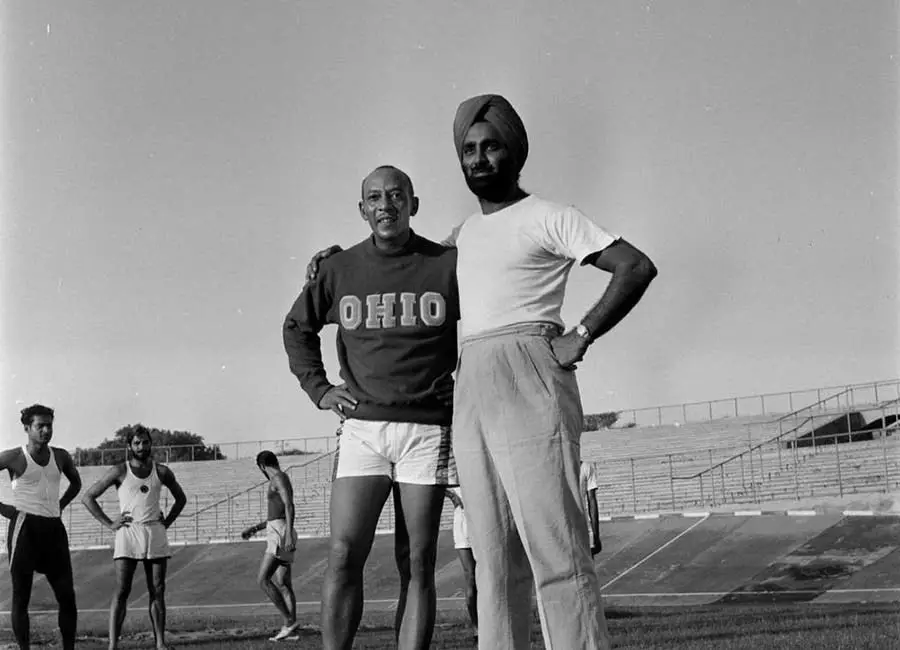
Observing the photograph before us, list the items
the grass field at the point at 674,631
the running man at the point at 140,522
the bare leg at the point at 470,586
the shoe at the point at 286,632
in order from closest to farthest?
the grass field at the point at 674,631
the bare leg at the point at 470,586
the running man at the point at 140,522
the shoe at the point at 286,632

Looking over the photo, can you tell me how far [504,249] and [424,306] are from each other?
1166 mm

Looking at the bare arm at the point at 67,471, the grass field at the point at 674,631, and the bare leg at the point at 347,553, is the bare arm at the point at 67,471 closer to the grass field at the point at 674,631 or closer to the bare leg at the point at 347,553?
the grass field at the point at 674,631

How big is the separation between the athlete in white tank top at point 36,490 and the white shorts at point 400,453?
5.92m

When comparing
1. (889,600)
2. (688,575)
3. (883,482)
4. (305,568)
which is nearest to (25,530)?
(889,600)

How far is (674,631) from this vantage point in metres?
11.1

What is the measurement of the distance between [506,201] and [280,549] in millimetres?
9933

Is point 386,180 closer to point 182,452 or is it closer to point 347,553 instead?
point 347,553

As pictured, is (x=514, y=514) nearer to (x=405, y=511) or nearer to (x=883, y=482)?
(x=405, y=511)

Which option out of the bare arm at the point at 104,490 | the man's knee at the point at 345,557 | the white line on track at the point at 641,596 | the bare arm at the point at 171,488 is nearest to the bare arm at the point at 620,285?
the man's knee at the point at 345,557

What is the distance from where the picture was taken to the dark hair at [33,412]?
11.0 m

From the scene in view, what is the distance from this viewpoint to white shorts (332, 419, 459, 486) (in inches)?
233

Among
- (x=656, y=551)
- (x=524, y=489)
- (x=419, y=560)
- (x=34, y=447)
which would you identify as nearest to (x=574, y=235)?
(x=524, y=489)

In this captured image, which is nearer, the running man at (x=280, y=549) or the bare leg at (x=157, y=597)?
the bare leg at (x=157, y=597)

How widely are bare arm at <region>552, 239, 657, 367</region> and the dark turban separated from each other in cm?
57
